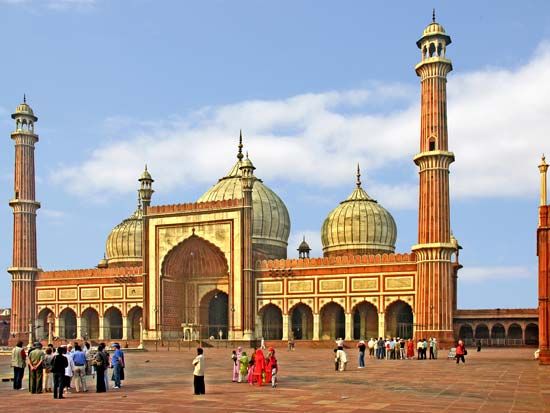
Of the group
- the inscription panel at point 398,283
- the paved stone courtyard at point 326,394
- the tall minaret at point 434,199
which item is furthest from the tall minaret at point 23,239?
the paved stone courtyard at point 326,394

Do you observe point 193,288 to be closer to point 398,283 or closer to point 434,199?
point 398,283

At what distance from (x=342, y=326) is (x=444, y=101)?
15.7m

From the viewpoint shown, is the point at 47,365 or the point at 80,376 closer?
the point at 47,365

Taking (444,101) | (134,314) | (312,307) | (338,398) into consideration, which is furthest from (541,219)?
(134,314)

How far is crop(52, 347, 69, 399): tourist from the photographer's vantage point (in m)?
16.2

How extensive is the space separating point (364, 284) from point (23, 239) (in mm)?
26657

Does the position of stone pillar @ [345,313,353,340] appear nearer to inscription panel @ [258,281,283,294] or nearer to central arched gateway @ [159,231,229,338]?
inscription panel @ [258,281,283,294]

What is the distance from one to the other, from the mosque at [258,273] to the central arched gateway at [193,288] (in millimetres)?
90

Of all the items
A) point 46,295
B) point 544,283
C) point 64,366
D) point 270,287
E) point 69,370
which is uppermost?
point 544,283

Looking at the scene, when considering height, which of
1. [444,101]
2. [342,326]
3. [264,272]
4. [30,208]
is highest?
[444,101]

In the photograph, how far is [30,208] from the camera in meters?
58.1

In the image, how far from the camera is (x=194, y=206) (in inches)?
2087

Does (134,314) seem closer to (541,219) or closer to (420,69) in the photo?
(420,69)

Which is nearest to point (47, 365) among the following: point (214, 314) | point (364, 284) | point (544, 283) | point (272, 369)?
point (272, 369)
